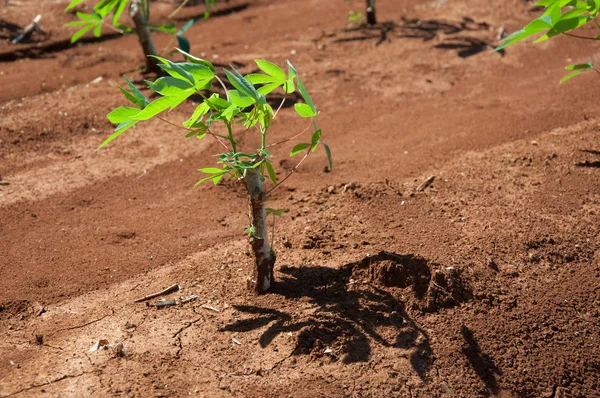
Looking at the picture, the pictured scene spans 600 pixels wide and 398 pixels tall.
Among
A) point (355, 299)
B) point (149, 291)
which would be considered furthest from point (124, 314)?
point (355, 299)

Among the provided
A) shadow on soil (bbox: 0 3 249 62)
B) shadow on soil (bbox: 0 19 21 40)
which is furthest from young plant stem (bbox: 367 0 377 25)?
shadow on soil (bbox: 0 19 21 40)

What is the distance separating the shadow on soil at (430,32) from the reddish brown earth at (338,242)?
5.9 inches

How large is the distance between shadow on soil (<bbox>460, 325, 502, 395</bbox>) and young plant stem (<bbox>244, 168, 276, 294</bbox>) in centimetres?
85

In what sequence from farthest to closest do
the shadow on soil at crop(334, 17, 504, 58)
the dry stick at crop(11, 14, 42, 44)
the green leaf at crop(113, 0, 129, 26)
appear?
the dry stick at crop(11, 14, 42, 44) → the shadow on soil at crop(334, 17, 504, 58) → the green leaf at crop(113, 0, 129, 26)

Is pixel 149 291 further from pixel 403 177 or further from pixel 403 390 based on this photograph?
pixel 403 177

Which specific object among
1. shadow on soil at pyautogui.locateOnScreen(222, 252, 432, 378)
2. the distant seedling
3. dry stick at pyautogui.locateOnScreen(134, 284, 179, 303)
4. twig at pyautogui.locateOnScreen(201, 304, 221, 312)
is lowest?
shadow on soil at pyautogui.locateOnScreen(222, 252, 432, 378)

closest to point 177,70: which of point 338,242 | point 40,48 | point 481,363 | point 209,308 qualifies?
point 209,308

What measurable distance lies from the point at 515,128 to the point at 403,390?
2.48 m

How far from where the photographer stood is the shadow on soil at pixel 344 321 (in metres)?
2.63

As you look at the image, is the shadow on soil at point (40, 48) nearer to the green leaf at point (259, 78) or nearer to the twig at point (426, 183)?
the twig at point (426, 183)

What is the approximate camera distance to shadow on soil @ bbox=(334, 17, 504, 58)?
585cm

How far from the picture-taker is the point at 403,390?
2512 millimetres

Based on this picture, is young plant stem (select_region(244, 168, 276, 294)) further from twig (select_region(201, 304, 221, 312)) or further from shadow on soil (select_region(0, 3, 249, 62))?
shadow on soil (select_region(0, 3, 249, 62))

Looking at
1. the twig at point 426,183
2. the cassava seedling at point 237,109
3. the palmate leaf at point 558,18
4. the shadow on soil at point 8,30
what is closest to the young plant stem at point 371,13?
the twig at point 426,183
